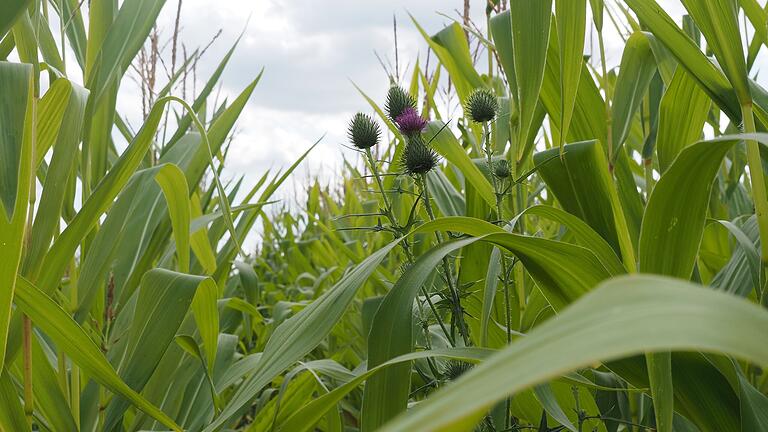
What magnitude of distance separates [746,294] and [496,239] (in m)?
0.33

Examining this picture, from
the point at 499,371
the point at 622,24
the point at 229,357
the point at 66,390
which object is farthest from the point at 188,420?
the point at 499,371

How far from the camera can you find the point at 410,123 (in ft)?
2.10

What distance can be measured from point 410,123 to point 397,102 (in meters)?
0.07

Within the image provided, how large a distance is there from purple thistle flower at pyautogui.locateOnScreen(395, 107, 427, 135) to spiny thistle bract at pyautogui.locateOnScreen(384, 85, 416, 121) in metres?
0.05

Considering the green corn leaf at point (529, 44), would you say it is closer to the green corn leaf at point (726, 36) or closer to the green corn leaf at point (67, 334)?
the green corn leaf at point (726, 36)

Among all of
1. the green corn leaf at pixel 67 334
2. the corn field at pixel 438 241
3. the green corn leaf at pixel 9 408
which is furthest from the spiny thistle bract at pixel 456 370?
the green corn leaf at pixel 9 408

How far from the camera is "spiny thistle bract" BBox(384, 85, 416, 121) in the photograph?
70 cm

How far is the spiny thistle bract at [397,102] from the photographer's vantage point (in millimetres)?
699

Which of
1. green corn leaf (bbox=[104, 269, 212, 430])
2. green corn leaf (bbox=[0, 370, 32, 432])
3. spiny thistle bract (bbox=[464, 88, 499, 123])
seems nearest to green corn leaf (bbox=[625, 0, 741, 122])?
spiny thistle bract (bbox=[464, 88, 499, 123])

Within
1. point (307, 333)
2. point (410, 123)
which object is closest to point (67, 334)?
point (307, 333)

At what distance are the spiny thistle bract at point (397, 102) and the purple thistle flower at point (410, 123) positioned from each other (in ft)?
0.16

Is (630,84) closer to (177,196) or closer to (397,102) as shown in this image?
(397,102)

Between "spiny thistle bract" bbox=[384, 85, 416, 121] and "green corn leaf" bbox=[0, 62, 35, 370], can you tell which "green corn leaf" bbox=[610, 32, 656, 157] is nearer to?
"spiny thistle bract" bbox=[384, 85, 416, 121]

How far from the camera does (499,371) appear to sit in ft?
0.58
